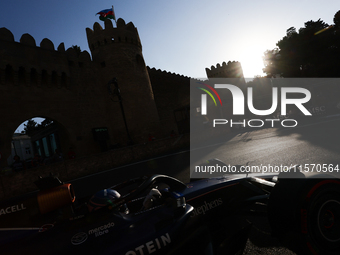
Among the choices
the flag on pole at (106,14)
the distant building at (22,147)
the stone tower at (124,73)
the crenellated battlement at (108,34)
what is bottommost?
the distant building at (22,147)

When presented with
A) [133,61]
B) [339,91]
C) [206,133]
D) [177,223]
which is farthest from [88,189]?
[339,91]

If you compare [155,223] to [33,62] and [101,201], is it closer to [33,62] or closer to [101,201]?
[101,201]

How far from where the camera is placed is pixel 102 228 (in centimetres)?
182

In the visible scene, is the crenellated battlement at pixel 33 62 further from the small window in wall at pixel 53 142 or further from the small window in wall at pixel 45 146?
the small window in wall at pixel 45 146

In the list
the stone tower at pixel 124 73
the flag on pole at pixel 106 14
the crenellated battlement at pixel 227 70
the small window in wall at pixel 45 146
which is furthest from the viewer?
the crenellated battlement at pixel 227 70

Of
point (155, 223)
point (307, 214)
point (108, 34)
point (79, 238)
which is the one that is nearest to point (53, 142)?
point (108, 34)

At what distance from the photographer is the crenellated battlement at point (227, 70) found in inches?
1861

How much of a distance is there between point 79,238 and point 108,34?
24008mm

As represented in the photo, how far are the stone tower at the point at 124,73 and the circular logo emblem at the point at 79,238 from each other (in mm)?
20504

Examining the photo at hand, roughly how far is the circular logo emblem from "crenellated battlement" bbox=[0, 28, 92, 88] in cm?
1796

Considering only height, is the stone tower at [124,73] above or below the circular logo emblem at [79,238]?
above

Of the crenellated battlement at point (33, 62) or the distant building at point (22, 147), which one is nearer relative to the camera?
the crenellated battlement at point (33, 62)

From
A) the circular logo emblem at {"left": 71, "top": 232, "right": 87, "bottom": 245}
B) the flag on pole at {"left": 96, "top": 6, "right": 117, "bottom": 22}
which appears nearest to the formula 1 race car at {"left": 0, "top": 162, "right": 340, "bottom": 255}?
the circular logo emblem at {"left": 71, "top": 232, "right": 87, "bottom": 245}

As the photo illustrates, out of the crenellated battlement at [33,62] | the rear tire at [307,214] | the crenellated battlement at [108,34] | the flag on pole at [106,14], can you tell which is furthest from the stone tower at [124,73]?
the rear tire at [307,214]
